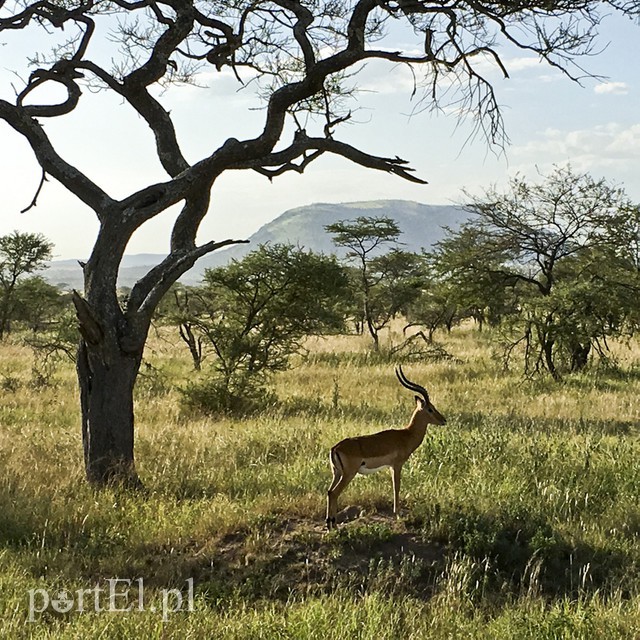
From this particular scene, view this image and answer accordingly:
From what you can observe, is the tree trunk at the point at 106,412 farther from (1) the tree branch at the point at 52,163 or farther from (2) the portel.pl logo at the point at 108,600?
(2) the portel.pl logo at the point at 108,600

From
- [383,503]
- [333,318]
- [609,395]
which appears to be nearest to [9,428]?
Result: [383,503]

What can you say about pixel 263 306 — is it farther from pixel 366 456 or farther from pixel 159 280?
pixel 366 456

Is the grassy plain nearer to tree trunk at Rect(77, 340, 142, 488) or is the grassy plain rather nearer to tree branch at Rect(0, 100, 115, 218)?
tree trunk at Rect(77, 340, 142, 488)

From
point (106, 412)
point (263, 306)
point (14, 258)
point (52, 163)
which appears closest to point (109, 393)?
point (106, 412)

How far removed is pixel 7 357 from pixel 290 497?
661 inches

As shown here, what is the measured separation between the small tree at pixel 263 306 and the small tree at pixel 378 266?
Result: 29.2 ft

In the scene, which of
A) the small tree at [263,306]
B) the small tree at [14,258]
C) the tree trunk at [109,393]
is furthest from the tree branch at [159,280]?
the small tree at [14,258]

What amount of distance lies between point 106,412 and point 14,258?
2468cm

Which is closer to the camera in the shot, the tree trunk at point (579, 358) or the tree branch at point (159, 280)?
the tree branch at point (159, 280)

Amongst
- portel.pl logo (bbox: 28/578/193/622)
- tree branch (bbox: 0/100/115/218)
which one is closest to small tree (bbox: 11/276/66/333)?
tree branch (bbox: 0/100/115/218)

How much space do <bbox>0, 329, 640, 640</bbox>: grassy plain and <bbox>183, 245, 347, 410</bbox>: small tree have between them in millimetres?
3607

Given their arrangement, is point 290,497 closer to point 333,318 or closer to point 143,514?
point 143,514

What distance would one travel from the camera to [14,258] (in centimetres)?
2881

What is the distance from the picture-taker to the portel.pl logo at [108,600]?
4238mm
